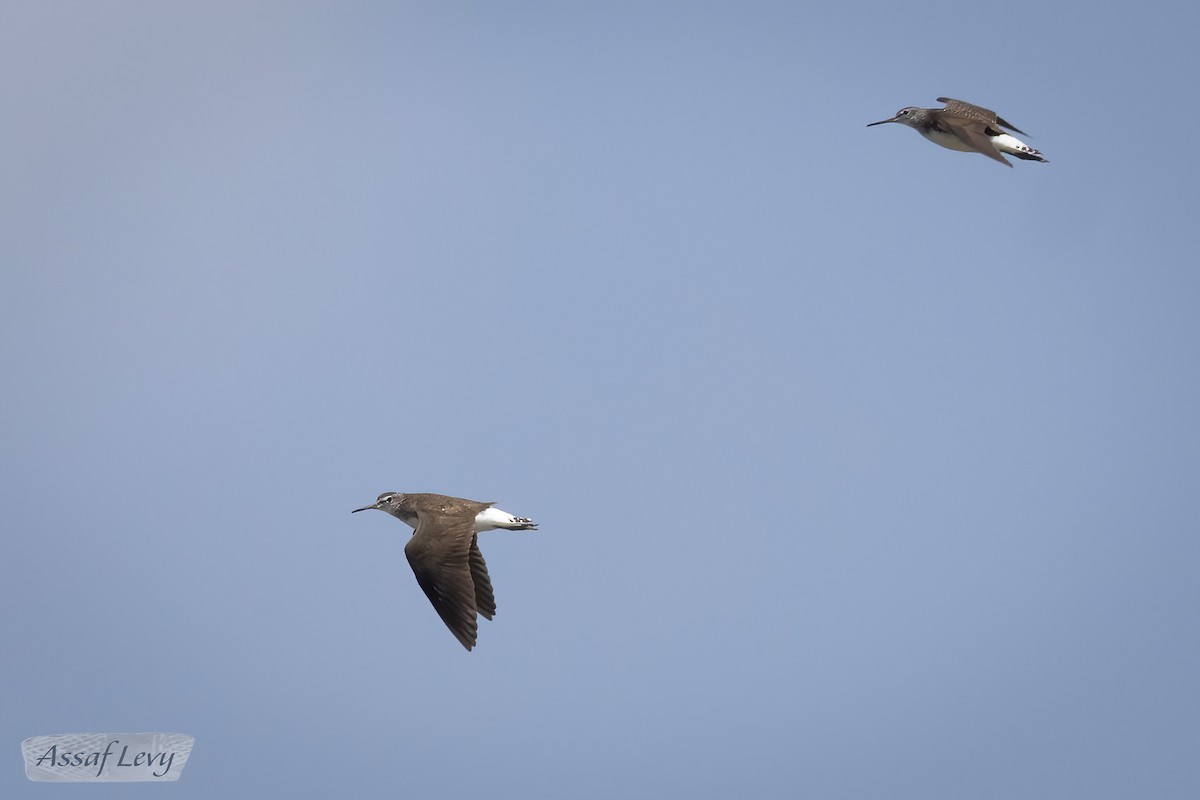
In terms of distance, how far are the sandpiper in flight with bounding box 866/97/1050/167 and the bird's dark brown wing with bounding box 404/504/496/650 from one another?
13913 mm

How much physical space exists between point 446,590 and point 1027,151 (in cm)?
1620

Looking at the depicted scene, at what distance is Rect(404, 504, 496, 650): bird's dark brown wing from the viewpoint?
33.9 meters

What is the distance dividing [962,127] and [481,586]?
15.0 m

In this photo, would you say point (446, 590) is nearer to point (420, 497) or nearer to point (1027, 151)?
point (420, 497)

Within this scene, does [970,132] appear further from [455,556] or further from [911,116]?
[455,556]

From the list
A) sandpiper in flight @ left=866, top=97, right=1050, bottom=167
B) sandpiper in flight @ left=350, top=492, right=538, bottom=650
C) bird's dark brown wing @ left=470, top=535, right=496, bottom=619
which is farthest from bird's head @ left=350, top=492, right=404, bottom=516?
sandpiper in flight @ left=866, top=97, right=1050, bottom=167

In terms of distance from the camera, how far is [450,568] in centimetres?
3453

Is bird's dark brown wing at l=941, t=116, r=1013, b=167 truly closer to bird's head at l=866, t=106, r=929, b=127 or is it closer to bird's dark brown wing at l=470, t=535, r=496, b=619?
bird's head at l=866, t=106, r=929, b=127

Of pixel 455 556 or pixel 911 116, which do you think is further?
pixel 911 116

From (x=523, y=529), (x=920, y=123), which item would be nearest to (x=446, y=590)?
(x=523, y=529)

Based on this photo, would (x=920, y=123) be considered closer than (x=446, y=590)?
No

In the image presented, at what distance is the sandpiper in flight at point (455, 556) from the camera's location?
111 ft

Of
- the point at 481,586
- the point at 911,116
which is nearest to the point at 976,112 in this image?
the point at 911,116

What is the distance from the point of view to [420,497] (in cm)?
3856
